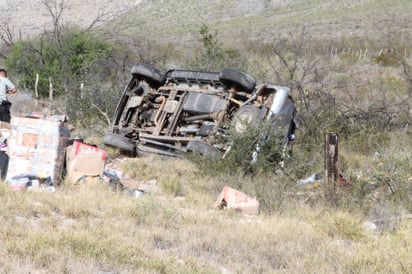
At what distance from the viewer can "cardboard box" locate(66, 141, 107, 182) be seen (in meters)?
8.22

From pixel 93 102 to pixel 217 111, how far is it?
4.98 meters

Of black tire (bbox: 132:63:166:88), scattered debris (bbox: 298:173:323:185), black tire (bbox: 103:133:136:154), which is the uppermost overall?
black tire (bbox: 132:63:166:88)

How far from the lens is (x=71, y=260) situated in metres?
4.70

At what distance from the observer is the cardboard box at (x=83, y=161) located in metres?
8.22

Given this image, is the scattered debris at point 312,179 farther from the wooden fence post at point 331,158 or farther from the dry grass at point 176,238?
the dry grass at point 176,238

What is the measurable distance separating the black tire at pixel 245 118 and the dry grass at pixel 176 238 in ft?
6.33

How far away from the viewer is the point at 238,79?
10273mm

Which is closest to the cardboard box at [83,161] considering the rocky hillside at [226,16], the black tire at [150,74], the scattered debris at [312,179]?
the scattered debris at [312,179]

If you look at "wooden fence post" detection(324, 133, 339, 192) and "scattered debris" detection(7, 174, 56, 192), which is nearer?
"scattered debris" detection(7, 174, 56, 192)

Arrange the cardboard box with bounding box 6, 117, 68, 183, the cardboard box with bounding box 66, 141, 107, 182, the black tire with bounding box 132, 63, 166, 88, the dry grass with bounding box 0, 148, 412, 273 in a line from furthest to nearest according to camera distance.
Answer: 1. the black tire with bounding box 132, 63, 166, 88
2. the cardboard box with bounding box 66, 141, 107, 182
3. the cardboard box with bounding box 6, 117, 68, 183
4. the dry grass with bounding box 0, 148, 412, 273

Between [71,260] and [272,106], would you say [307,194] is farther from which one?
[71,260]

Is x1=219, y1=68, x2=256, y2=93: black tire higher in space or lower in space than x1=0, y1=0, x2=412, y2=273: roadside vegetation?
Answer: higher

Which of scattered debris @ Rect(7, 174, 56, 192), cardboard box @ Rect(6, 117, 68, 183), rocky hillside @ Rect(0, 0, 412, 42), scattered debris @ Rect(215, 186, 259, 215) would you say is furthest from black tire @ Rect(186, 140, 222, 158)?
rocky hillside @ Rect(0, 0, 412, 42)

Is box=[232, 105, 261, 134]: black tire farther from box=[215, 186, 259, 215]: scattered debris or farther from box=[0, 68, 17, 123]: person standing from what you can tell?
box=[0, 68, 17, 123]: person standing
